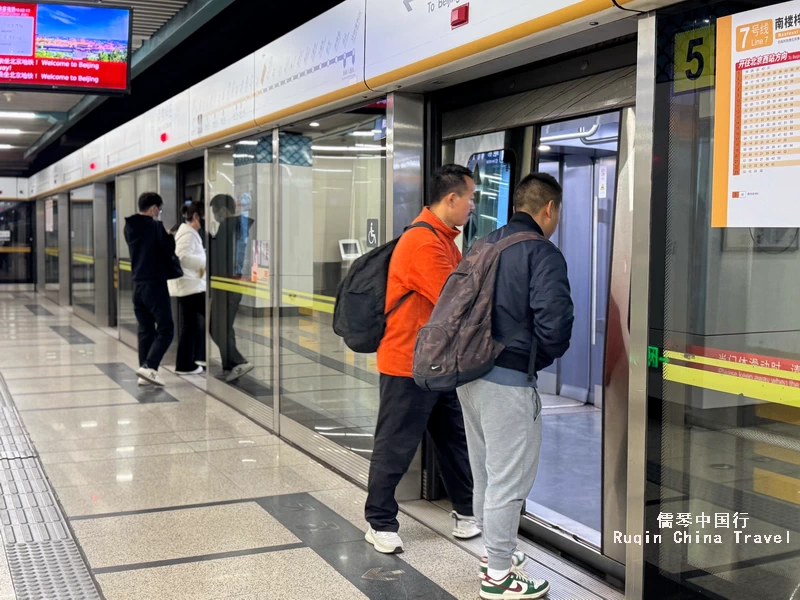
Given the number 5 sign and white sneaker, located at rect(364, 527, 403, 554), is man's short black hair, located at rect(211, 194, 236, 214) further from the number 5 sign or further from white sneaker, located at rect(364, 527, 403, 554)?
the number 5 sign

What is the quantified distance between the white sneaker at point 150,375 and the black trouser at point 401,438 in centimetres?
420

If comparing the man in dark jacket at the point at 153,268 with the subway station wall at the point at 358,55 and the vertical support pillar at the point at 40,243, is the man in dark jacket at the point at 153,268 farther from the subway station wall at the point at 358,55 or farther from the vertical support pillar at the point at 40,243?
the vertical support pillar at the point at 40,243

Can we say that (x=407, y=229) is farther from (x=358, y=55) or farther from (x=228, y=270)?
(x=228, y=270)

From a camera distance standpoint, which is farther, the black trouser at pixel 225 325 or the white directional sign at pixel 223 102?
the black trouser at pixel 225 325

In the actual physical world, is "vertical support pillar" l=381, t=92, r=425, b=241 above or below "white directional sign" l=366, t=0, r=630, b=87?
below

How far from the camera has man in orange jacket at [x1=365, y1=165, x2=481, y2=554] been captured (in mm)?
3422

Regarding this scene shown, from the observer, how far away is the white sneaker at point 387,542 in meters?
3.57

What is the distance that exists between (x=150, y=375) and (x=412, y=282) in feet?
14.9

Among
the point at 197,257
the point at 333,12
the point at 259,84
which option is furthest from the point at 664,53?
the point at 197,257

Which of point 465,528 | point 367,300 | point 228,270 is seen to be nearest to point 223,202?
point 228,270

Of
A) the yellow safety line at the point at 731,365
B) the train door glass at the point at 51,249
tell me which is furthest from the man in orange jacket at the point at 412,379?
the train door glass at the point at 51,249

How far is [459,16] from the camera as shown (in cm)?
339

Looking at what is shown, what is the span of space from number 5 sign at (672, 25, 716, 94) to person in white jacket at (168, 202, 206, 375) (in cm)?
586

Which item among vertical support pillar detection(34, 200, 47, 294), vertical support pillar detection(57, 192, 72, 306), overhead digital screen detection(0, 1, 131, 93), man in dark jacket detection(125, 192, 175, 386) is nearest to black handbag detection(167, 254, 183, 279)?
man in dark jacket detection(125, 192, 175, 386)
